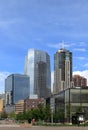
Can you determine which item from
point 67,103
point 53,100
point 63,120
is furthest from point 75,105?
point 53,100

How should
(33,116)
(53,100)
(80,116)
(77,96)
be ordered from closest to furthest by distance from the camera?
(80,116)
(33,116)
(77,96)
(53,100)

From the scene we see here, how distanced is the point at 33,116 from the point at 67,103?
576 inches

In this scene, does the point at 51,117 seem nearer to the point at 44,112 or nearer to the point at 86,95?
the point at 44,112

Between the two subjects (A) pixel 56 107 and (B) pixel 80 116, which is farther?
(A) pixel 56 107

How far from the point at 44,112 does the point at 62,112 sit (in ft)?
46.7

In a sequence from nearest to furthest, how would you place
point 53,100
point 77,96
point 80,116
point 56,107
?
point 80,116 → point 77,96 → point 56,107 → point 53,100

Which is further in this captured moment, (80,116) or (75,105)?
(75,105)

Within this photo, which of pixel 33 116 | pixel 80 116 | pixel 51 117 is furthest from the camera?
pixel 33 116

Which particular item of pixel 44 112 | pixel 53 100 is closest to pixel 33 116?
pixel 44 112

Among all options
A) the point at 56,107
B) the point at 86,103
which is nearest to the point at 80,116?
the point at 86,103

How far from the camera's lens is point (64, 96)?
138625 mm

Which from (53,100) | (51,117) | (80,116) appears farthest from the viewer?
(53,100)

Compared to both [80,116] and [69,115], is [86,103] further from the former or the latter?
[80,116]

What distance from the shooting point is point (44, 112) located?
11900 cm
